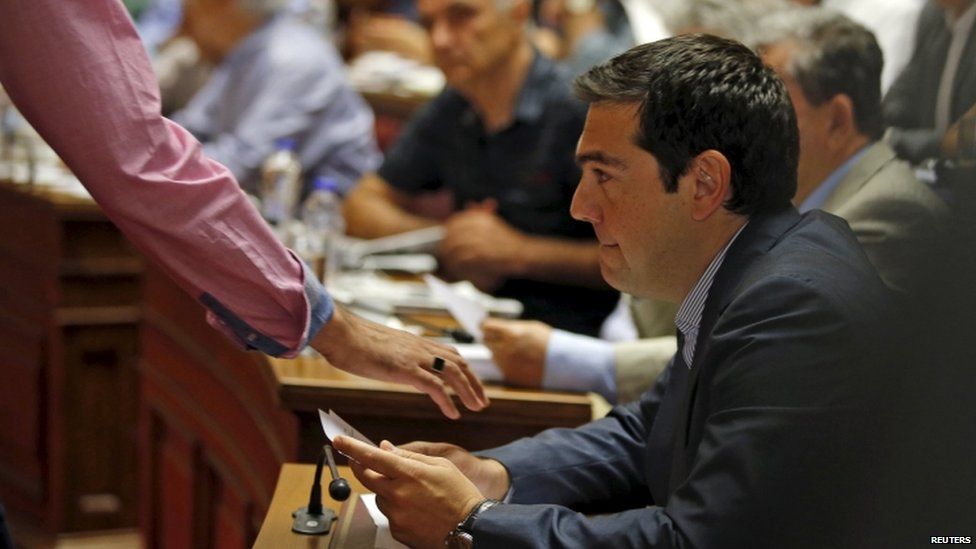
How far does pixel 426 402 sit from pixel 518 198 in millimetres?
1445

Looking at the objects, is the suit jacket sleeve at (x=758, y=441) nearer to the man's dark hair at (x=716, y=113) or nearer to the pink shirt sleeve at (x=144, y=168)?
the man's dark hair at (x=716, y=113)

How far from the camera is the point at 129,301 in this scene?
3.79 m

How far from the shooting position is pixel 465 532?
1411 millimetres

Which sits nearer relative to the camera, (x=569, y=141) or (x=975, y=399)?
(x=975, y=399)

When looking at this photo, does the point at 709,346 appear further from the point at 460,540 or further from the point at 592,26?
the point at 592,26

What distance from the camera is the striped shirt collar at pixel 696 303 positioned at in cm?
→ 156

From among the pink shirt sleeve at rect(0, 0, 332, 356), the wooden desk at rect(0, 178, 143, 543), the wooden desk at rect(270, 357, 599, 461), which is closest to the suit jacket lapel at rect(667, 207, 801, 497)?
the pink shirt sleeve at rect(0, 0, 332, 356)

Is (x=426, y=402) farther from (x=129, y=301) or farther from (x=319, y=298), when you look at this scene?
(x=129, y=301)

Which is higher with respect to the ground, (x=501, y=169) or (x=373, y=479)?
(x=373, y=479)

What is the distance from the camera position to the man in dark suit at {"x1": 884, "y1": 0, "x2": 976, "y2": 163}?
6.07 feet

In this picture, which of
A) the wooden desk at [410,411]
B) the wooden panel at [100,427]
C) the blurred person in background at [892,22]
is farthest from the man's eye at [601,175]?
the wooden panel at [100,427]

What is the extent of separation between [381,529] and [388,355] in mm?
268

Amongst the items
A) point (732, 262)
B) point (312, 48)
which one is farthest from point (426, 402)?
point (312, 48)

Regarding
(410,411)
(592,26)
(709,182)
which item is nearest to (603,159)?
(709,182)
